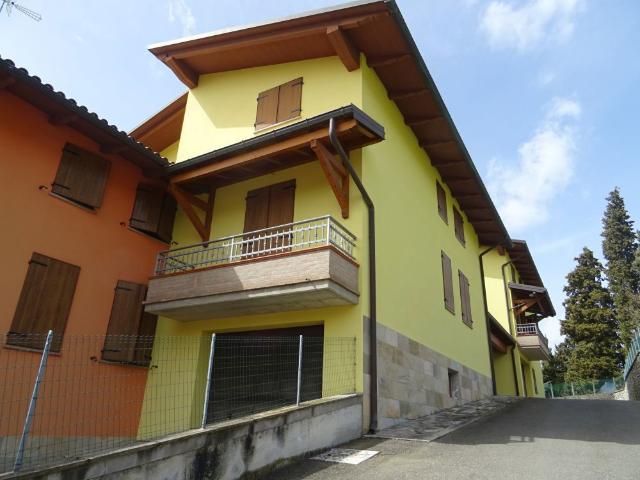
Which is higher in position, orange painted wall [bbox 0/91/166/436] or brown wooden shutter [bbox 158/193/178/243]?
brown wooden shutter [bbox 158/193/178/243]

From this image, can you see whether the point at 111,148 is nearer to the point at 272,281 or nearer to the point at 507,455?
the point at 272,281

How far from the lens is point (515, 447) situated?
7.12 m

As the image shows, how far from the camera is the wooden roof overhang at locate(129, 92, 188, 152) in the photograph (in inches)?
584

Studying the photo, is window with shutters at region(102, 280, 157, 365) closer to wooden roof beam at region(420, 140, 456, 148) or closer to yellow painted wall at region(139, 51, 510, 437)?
yellow painted wall at region(139, 51, 510, 437)

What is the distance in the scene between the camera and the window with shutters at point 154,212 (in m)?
11.1

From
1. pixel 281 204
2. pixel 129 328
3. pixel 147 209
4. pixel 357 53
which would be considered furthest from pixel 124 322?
pixel 357 53

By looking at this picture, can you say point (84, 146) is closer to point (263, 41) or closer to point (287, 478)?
point (263, 41)

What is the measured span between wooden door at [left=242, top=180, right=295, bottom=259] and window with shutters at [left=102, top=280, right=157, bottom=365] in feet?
8.52

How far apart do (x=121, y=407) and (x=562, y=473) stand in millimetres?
8202

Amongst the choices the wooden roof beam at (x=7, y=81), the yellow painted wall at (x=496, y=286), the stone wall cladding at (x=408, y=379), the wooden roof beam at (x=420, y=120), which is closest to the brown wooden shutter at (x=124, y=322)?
the wooden roof beam at (x=7, y=81)

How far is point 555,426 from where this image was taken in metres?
9.11

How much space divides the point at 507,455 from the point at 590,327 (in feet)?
99.5

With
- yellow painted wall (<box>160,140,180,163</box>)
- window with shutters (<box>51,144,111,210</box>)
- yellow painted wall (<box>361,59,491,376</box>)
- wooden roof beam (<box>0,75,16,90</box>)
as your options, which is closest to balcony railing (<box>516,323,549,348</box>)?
yellow painted wall (<box>361,59,491,376</box>)

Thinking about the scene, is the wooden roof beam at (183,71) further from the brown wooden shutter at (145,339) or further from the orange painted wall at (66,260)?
the brown wooden shutter at (145,339)
